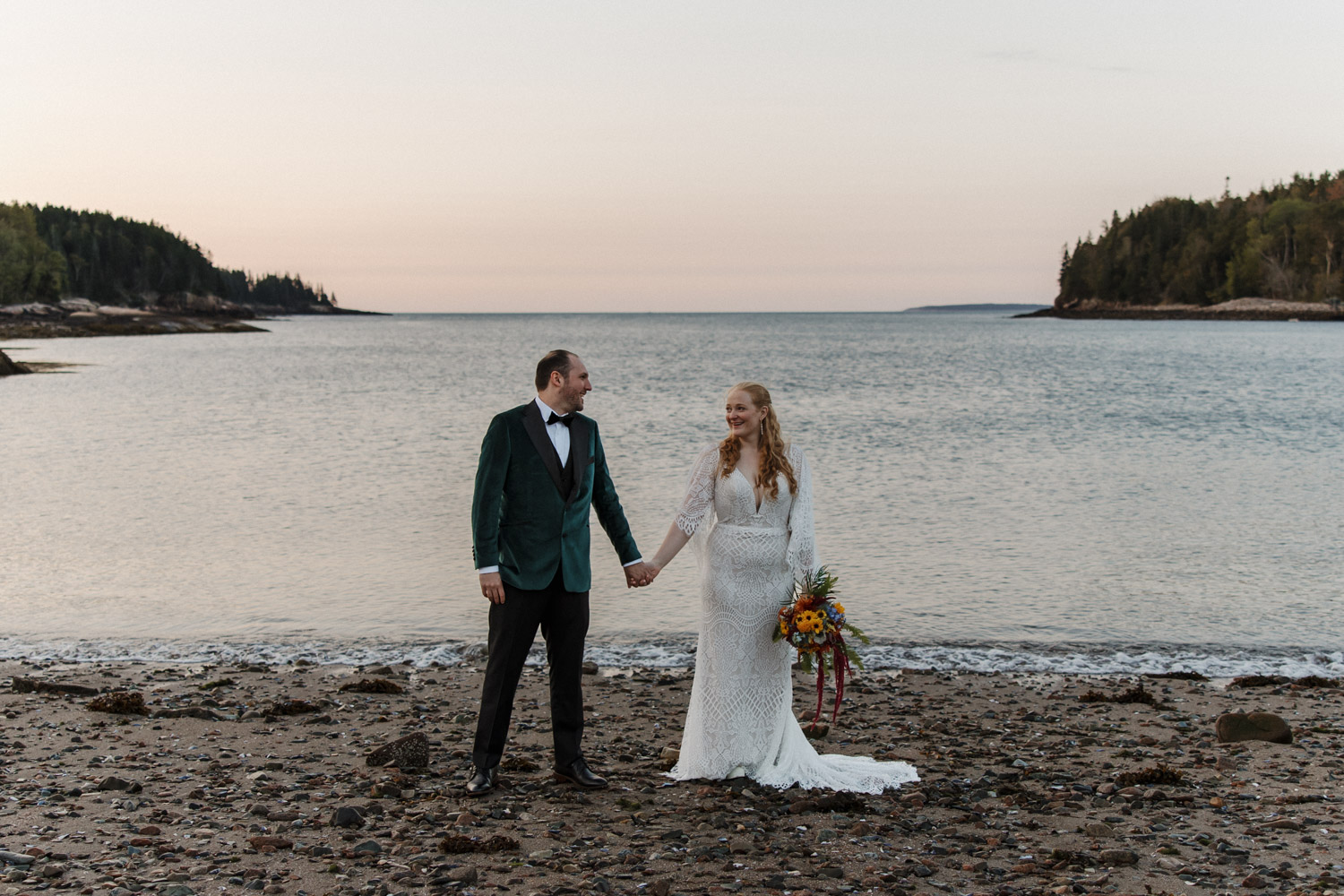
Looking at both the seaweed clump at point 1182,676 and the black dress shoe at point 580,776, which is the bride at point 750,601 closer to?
the black dress shoe at point 580,776

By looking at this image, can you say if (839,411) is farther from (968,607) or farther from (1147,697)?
(1147,697)

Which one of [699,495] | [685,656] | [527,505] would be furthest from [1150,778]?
[685,656]

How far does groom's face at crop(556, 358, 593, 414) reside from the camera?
558 cm

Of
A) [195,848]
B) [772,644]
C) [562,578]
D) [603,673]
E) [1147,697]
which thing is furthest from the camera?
[603,673]

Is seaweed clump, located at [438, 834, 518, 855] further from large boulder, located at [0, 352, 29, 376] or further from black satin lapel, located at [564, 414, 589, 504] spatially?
large boulder, located at [0, 352, 29, 376]

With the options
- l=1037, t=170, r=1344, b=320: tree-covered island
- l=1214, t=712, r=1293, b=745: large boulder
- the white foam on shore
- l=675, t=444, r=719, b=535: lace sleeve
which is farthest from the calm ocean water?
l=1037, t=170, r=1344, b=320: tree-covered island

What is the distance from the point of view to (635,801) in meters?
5.79

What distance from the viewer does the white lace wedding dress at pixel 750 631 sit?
236 inches

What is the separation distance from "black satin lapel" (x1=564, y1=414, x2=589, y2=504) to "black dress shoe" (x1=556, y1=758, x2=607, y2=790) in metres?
1.54

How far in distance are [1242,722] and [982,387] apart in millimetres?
45288

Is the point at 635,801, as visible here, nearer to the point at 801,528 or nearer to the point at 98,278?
the point at 801,528

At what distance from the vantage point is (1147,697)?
26.7 ft

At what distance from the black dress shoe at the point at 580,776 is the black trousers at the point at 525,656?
42 mm

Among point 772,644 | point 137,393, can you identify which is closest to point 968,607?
point 772,644
